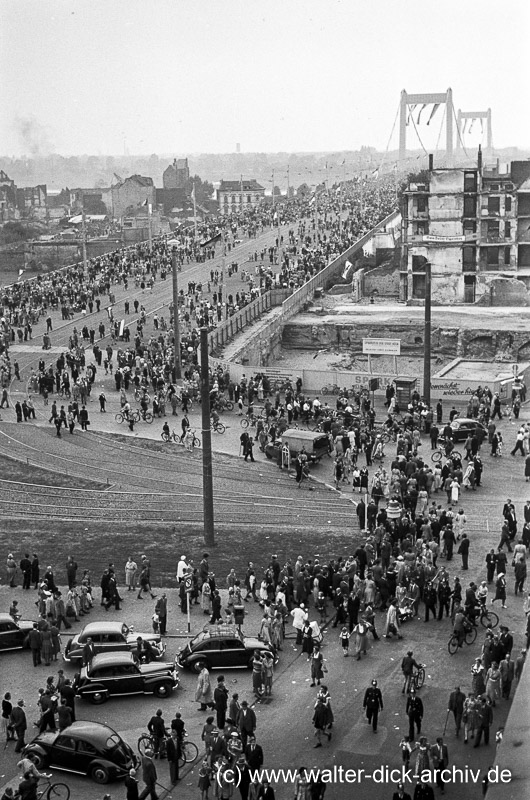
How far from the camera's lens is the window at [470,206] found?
78375 mm

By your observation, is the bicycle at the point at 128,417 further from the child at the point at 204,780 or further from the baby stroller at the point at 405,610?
the child at the point at 204,780

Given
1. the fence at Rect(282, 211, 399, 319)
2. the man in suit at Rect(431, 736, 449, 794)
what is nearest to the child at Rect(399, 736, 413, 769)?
the man in suit at Rect(431, 736, 449, 794)

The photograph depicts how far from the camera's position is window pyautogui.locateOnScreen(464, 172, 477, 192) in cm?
7769

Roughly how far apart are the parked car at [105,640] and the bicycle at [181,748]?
3.33 metres

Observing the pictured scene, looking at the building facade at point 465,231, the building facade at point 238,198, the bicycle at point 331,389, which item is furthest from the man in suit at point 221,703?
the building facade at point 238,198

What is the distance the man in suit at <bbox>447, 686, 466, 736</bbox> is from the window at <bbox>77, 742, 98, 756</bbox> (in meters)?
6.17

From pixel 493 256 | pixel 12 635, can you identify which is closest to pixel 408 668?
pixel 12 635

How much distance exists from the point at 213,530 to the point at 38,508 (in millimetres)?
6639

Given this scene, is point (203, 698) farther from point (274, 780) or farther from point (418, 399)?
point (418, 399)

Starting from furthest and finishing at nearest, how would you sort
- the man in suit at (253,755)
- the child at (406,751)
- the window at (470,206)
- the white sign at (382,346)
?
the window at (470,206)
the white sign at (382,346)
the man in suit at (253,755)
the child at (406,751)

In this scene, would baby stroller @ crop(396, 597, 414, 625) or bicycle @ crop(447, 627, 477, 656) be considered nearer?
bicycle @ crop(447, 627, 477, 656)

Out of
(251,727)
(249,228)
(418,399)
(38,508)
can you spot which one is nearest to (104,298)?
(418,399)

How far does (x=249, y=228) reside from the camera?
123500mm

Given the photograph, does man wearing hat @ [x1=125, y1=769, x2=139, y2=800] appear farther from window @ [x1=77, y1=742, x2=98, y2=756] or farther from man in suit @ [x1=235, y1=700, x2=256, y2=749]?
man in suit @ [x1=235, y1=700, x2=256, y2=749]
